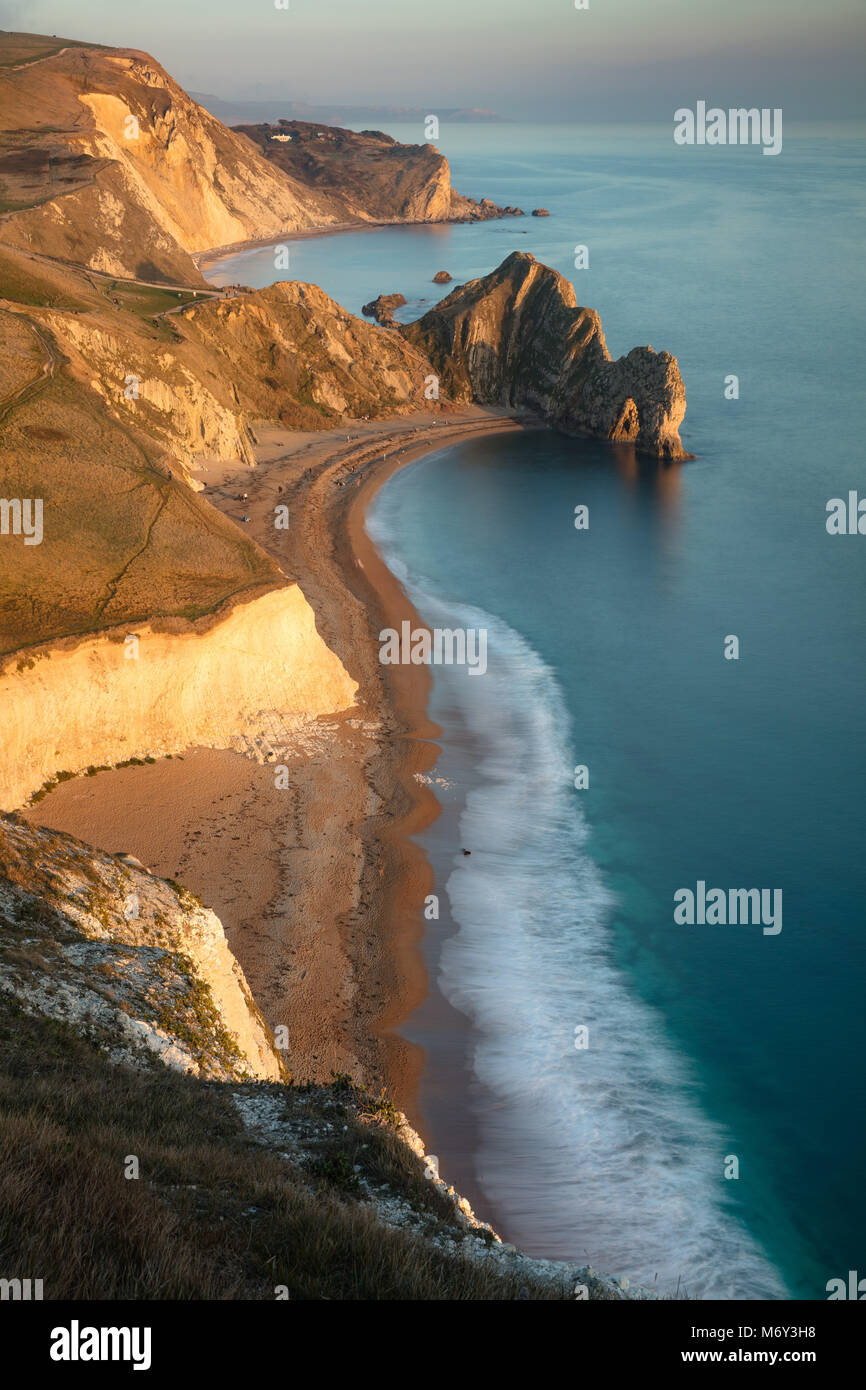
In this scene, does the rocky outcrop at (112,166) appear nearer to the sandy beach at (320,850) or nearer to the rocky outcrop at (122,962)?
the sandy beach at (320,850)

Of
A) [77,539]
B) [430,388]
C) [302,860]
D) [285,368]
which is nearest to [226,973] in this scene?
[302,860]

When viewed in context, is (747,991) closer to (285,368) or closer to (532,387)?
(285,368)

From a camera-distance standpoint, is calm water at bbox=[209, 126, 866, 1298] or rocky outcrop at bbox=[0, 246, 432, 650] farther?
rocky outcrop at bbox=[0, 246, 432, 650]

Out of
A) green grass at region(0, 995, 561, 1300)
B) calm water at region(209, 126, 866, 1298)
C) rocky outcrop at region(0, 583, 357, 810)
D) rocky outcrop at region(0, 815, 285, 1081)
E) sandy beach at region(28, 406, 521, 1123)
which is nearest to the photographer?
green grass at region(0, 995, 561, 1300)

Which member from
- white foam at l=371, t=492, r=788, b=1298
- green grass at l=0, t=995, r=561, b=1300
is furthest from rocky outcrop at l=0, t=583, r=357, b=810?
green grass at l=0, t=995, r=561, b=1300

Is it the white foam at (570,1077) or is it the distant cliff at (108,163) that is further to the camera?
the distant cliff at (108,163)

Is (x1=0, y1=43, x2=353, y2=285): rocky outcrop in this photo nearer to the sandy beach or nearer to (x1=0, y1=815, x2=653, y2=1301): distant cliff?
the sandy beach

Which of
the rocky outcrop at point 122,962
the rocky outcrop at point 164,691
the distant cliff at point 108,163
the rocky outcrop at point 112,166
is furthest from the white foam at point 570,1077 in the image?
the rocky outcrop at point 112,166
